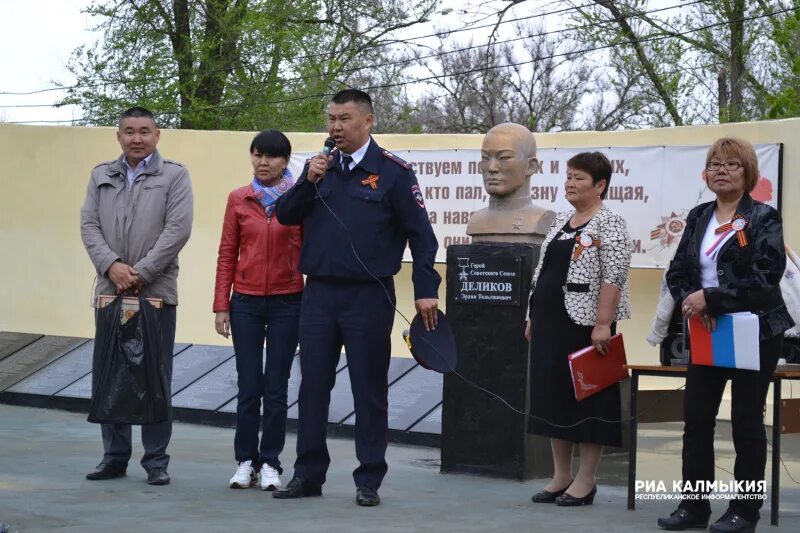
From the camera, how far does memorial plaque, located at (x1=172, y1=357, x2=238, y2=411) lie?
969cm

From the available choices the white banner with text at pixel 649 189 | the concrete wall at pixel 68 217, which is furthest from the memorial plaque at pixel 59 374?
the white banner with text at pixel 649 189

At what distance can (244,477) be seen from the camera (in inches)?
248

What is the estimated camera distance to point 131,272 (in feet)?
20.9

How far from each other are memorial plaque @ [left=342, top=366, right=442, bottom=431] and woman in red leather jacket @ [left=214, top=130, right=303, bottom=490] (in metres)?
2.40

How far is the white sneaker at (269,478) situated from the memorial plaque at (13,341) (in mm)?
6028

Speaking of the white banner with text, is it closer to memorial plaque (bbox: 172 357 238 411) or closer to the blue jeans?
memorial plaque (bbox: 172 357 238 411)

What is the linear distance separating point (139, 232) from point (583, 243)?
2.33 meters

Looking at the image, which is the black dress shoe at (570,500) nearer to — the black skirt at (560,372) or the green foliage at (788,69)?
the black skirt at (560,372)

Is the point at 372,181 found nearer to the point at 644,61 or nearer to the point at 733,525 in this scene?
the point at 733,525

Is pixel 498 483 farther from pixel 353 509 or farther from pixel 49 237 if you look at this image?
pixel 49 237

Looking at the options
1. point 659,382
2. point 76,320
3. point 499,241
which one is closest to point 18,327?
point 76,320

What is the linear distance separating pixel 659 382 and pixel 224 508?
5732 mm

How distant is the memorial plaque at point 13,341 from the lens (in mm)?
11680

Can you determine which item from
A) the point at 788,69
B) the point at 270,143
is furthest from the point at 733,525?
the point at 788,69
